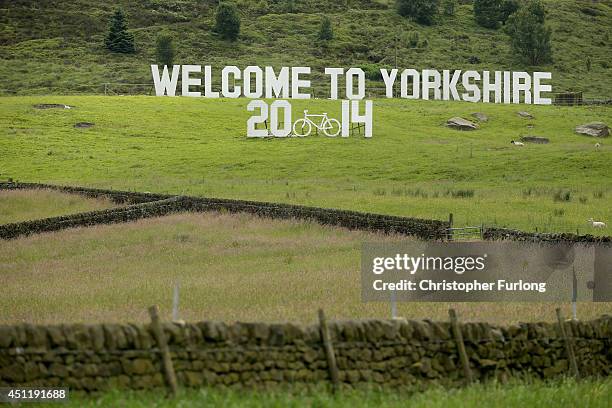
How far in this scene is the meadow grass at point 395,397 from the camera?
1816 cm

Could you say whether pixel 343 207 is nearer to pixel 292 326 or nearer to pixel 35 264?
pixel 35 264

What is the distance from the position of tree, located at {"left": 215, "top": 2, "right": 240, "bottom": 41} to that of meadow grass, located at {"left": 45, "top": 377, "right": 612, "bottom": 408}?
154 m

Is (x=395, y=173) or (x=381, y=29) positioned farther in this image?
(x=381, y=29)

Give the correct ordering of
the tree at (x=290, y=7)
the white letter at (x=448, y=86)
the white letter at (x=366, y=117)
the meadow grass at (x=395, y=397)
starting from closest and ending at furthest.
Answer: the meadow grass at (x=395, y=397) < the white letter at (x=366, y=117) < the white letter at (x=448, y=86) < the tree at (x=290, y=7)

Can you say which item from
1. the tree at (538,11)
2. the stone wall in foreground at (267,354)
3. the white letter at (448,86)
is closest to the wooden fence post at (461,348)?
the stone wall in foreground at (267,354)

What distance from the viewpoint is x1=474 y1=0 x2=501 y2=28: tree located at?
193 meters


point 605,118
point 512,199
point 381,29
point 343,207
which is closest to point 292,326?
point 343,207

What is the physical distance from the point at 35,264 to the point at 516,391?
23087mm

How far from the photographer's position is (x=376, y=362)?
65.6 ft

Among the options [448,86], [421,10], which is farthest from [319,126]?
[421,10]

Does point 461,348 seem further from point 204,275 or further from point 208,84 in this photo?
point 208,84

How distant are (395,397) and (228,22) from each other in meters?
157

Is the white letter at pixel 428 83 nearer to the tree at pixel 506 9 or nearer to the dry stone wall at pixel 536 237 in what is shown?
the tree at pixel 506 9

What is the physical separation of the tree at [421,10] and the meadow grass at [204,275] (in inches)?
5557
